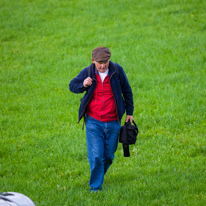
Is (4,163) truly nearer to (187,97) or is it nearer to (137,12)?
(187,97)

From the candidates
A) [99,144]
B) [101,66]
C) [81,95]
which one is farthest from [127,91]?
[81,95]

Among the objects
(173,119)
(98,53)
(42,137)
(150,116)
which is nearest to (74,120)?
(42,137)

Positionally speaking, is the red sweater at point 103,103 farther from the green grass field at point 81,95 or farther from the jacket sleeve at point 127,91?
the green grass field at point 81,95

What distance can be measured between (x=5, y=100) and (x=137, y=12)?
29.9 feet

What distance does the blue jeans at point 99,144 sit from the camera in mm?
4984

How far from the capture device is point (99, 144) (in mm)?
4980

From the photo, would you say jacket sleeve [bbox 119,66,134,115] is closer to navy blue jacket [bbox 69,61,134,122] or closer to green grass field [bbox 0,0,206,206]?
navy blue jacket [bbox 69,61,134,122]

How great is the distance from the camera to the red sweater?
493 centimetres

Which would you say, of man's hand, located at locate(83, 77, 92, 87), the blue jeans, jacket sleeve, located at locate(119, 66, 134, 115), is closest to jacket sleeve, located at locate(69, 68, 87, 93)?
man's hand, located at locate(83, 77, 92, 87)

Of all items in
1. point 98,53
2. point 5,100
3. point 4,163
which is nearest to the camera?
point 98,53

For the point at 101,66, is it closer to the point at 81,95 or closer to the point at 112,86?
the point at 112,86

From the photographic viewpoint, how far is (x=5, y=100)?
9.91m

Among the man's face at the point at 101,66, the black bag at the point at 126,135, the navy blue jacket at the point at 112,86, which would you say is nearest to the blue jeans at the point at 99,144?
the black bag at the point at 126,135

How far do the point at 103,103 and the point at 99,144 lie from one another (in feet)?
2.15
